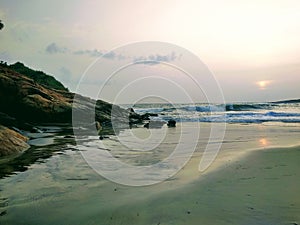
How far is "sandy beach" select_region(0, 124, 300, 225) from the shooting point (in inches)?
159

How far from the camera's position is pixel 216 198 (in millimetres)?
4867

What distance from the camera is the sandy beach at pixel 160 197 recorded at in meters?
4.03

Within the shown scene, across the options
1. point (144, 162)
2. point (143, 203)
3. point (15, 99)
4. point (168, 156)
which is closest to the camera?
point (143, 203)

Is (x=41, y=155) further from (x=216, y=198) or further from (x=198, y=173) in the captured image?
(x=216, y=198)

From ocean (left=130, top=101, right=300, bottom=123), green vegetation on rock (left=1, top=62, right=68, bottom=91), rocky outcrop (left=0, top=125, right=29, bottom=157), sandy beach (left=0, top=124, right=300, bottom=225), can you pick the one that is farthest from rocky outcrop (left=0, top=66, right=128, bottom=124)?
ocean (left=130, top=101, right=300, bottom=123)

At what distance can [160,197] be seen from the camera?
194 inches

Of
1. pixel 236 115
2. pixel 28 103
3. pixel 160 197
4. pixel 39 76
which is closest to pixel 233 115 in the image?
pixel 236 115

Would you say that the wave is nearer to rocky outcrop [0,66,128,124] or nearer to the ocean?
the ocean

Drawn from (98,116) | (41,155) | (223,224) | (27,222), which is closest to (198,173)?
(223,224)

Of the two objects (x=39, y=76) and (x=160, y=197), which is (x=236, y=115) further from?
(x=160, y=197)

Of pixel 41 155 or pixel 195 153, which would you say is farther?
pixel 195 153

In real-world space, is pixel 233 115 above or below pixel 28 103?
below

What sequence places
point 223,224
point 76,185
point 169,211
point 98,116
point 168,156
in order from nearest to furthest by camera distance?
point 223,224
point 169,211
point 76,185
point 168,156
point 98,116

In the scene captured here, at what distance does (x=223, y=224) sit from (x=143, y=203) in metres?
1.39
